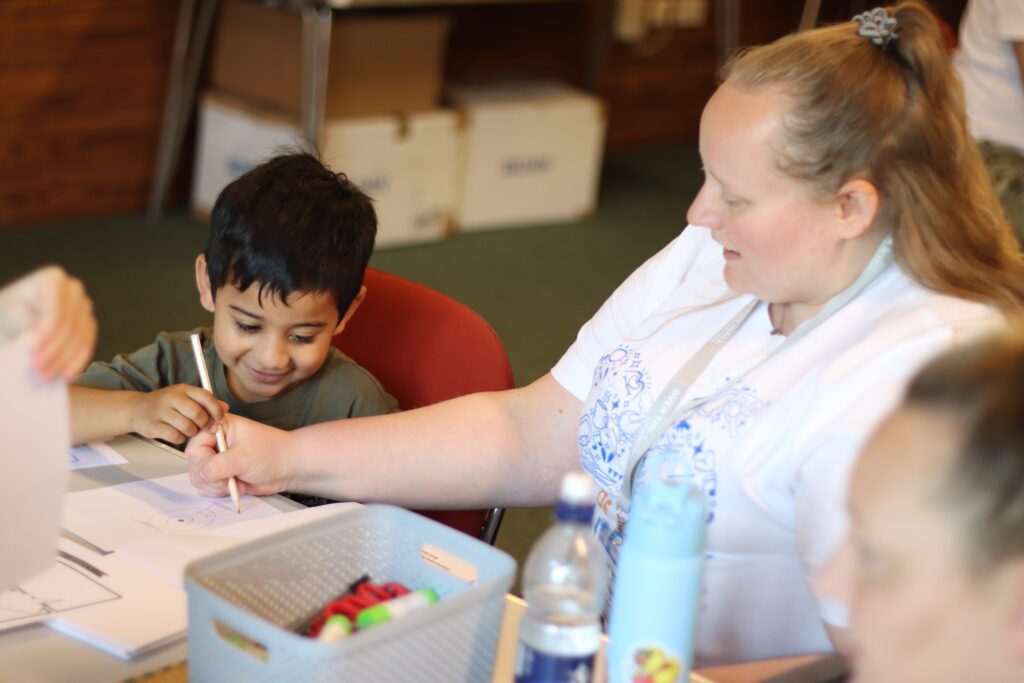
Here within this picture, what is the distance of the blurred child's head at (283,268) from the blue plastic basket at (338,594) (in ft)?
1.99

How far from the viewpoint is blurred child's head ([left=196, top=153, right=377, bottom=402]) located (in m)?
1.68

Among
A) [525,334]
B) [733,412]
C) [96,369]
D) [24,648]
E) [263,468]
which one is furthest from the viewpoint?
[525,334]

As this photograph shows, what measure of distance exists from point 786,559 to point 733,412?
0.52 feet

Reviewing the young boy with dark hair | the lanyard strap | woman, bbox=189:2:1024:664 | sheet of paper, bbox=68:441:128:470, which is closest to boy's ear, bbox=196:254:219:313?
the young boy with dark hair

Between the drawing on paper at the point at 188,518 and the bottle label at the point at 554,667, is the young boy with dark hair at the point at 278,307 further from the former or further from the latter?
the bottle label at the point at 554,667

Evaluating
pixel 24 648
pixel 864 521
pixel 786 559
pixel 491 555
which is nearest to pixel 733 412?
pixel 786 559

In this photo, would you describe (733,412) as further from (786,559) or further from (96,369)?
(96,369)

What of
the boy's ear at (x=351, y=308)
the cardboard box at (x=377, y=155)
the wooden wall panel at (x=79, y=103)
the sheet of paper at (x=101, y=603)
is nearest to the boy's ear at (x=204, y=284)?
the boy's ear at (x=351, y=308)

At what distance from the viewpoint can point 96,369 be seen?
1.72m

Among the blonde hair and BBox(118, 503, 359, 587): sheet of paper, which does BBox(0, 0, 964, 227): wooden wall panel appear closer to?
BBox(118, 503, 359, 587): sheet of paper

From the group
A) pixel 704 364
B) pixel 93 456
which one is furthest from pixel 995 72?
pixel 93 456

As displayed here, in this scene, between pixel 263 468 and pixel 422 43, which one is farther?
pixel 422 43

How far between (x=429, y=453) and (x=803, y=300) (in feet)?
1.57

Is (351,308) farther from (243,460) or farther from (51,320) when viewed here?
(51,320)
